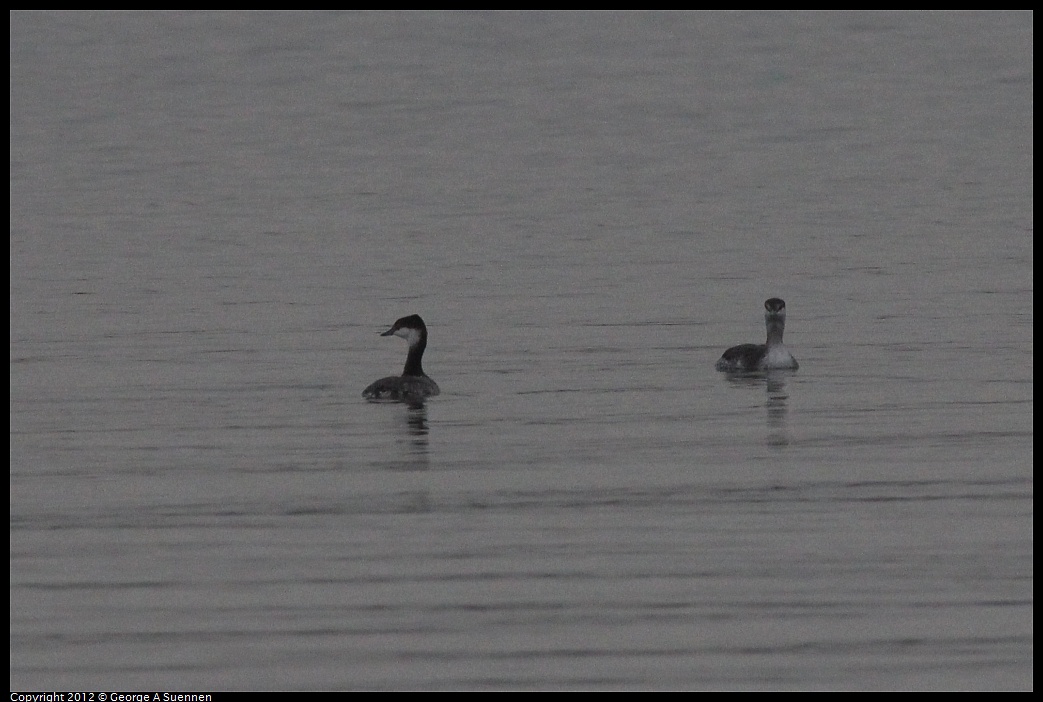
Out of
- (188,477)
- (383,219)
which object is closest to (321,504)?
(188,477)

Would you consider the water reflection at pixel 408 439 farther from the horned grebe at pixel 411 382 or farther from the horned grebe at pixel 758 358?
the horned grebe at pixel 758 358

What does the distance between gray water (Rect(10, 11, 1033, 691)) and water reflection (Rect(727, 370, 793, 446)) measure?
11 centimetres

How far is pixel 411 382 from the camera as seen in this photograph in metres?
27.7

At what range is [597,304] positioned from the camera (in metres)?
37.7

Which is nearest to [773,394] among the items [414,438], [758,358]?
[758,358]

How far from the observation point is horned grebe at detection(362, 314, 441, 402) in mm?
27531

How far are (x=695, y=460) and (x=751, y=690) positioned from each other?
27.3 feet

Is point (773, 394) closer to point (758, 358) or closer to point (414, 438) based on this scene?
point (758, 358)

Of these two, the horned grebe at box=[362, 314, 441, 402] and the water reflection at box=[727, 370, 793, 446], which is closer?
the water reflection at box=[727, 370, 793, 446]

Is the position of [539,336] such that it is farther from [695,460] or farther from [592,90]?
[592,90]

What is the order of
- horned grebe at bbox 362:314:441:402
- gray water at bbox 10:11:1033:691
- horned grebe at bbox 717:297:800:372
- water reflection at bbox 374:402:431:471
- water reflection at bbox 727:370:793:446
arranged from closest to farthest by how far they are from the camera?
gray water at bbox 10:11:1033:691
water reflection at bbox 374:402:431:471
water reflection at bbox 727:370:793:446
horned grebe at bbox 362:314:441:402
horned grebe at bbox 717:297:800:372

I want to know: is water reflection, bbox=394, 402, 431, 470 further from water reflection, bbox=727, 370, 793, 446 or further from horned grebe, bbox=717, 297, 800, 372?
horned grebe, bbox=717, 297, 800, 372

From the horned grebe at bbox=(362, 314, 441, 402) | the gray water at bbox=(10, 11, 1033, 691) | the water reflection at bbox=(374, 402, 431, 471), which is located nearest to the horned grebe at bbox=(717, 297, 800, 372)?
the gray water at bbox=(10, 11, 1033, 691)

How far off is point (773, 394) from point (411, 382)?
3.93m
